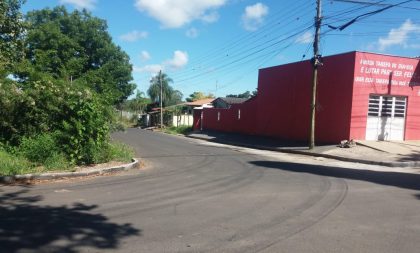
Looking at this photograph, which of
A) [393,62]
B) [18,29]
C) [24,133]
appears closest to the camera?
[24,133]

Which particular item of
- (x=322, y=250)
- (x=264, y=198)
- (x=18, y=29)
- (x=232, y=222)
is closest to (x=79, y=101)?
(x=18, y=29)

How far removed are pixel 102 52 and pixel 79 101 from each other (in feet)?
101

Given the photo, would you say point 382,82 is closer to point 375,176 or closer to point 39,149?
point 375,176

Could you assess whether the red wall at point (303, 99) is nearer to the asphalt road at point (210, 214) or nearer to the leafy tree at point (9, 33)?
the asphalt road at point (210, 214)

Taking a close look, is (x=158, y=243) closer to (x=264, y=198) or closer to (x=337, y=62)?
(x=264, y=198)

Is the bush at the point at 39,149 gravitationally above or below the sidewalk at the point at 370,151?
above

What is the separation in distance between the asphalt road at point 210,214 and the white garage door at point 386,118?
35.6ft

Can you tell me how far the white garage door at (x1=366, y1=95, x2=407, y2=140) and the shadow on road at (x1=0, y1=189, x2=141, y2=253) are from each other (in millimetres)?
17889

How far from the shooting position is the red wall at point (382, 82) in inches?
869

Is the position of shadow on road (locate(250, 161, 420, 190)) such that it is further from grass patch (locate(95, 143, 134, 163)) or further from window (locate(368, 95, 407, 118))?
window (locate(368, 95, 407, 118))

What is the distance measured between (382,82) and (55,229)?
1979cm

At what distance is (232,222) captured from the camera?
6754 millimetres

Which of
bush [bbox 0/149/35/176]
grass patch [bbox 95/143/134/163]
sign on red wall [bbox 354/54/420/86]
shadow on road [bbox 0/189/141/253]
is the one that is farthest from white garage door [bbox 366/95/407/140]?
shadow on road [bbox 0/189/141/253]

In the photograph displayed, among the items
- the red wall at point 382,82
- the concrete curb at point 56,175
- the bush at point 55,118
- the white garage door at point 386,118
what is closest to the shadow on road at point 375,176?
the concrete curb at point 56,175
